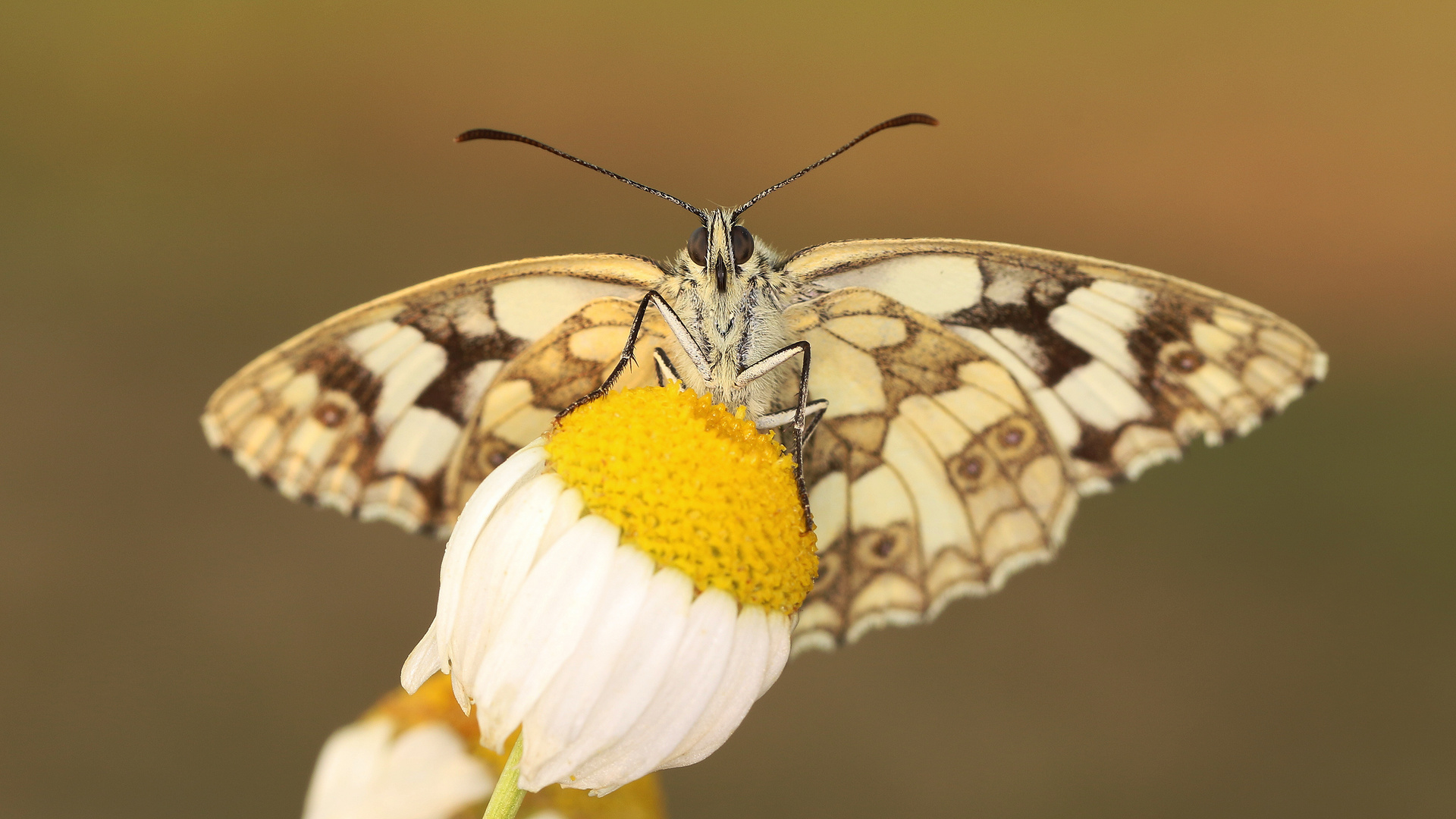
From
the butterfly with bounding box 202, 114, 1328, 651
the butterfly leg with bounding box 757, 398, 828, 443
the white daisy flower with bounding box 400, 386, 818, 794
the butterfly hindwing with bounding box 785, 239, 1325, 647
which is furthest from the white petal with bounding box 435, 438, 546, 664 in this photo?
the butterfly hindwing with bounding box 785, 239, 1325, 647

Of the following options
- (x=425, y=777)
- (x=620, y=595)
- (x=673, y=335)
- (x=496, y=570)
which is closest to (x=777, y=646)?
(x=620, y=595)

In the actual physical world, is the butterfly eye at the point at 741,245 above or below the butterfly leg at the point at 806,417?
above

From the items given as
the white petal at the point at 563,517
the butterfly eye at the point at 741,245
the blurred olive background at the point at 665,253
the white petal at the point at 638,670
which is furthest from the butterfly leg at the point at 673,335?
the blurred olive background at the point at 665,253

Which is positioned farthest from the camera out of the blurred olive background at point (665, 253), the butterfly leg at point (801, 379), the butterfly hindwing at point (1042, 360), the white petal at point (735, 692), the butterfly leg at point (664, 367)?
the blurred olive background at point (665, 253)

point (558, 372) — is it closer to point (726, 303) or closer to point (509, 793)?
point (726, 303)

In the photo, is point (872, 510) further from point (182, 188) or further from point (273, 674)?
point (182, 188)

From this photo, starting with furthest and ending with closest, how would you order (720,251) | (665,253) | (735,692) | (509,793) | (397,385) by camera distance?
(665,253) → (397,385) → (720,251) → (735,692) → (509,793)

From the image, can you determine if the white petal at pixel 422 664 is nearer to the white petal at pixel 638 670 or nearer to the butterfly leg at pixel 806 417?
the white petal at pixel 638 670
